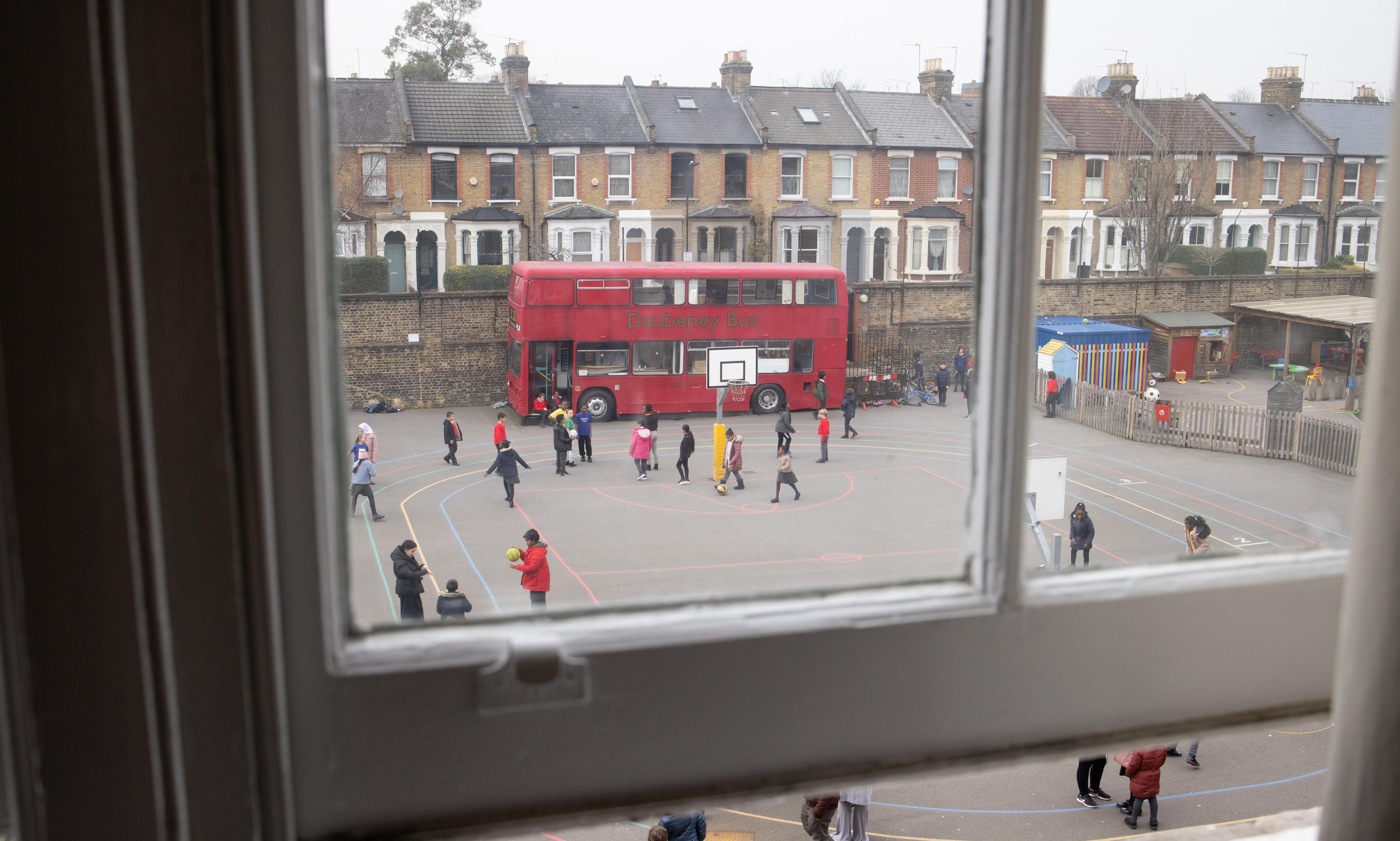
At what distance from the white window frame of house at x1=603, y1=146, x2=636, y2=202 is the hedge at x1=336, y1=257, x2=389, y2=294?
4299mm

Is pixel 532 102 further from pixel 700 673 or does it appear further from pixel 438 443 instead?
pixel 700 673

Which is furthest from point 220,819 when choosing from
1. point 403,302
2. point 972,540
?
point 403,302

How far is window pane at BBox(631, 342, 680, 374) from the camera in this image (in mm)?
13492

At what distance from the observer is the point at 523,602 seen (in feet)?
23.4

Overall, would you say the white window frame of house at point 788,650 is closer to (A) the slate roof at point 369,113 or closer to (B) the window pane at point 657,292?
(B) the window pane at point 657,292

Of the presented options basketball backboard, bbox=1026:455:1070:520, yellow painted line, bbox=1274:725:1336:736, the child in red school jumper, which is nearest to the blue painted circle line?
yellow painted line, bbox=1274:725:1336:736

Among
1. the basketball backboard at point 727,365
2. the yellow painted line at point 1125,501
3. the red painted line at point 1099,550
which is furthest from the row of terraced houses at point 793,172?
the red painted line at point 1099,550

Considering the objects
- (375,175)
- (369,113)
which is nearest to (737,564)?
(375,175)

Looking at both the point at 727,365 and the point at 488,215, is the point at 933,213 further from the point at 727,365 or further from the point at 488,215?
the point at 488,215

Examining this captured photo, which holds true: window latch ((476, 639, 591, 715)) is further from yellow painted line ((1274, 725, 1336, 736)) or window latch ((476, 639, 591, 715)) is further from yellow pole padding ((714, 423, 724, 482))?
yellow pole padding ((714, 423, 724, 482))

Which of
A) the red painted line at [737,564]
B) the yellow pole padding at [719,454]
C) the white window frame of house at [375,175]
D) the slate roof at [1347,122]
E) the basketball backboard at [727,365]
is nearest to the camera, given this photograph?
the red painted line at [737,564]

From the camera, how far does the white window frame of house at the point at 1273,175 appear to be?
19.9 m

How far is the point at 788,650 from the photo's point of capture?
0.51 m

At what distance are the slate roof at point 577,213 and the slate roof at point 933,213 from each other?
19.9 ft
